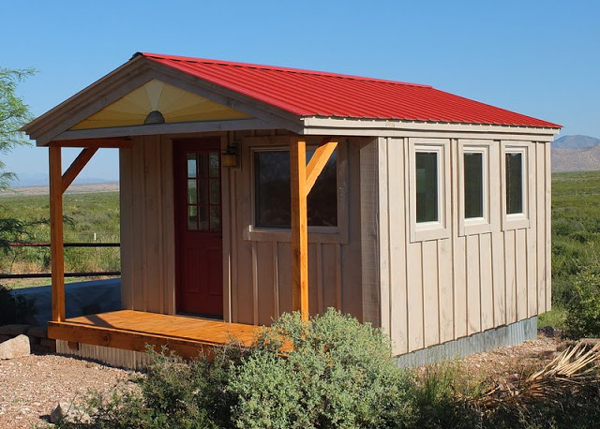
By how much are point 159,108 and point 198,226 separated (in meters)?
1.86

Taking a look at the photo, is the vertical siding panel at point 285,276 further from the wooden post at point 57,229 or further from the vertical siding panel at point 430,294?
the wooden post at point 57,229

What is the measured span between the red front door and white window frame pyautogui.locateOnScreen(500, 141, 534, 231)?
11.4 ft

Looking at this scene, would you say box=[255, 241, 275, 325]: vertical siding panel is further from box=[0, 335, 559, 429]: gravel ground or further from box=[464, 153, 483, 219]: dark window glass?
box=[464, 153, 483, 219]: dark window glass

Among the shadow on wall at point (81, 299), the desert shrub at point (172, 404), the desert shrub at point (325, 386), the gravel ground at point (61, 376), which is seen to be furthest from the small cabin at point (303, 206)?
the shadow on wall at point (81, 299)

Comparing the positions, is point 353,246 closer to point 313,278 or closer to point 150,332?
point 313,278

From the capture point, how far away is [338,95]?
396 inches

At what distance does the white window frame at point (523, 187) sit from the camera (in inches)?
441

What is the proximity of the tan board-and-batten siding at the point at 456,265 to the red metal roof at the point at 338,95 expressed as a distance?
38 centimetres

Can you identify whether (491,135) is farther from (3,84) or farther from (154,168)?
(3,84)

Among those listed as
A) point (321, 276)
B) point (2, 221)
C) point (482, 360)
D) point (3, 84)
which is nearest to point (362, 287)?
point (321, 276)

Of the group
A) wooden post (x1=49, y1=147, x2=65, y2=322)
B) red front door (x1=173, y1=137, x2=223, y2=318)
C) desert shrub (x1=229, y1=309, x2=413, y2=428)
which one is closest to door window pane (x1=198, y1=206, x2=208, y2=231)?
red front door (x1=173, y1=137, x2=223, y2=318)

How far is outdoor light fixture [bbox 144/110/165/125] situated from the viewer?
9.67m

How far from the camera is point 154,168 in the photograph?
36.9ft

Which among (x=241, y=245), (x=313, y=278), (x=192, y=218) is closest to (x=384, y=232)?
(x=313, y=278)
